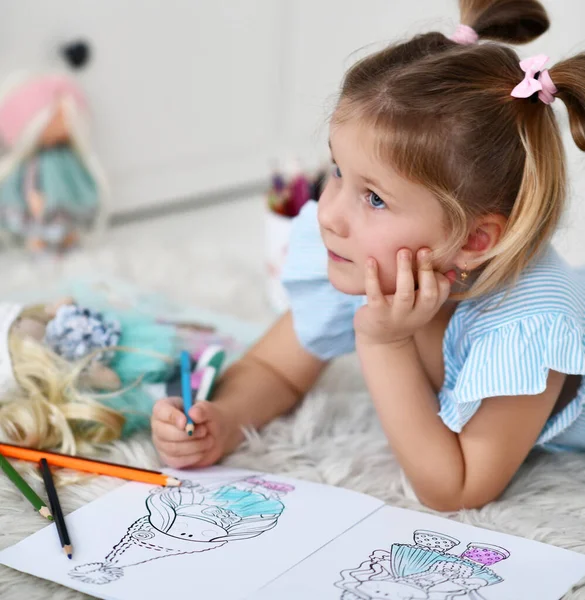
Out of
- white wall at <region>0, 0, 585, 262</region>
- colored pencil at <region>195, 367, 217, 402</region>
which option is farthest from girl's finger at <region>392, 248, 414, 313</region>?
white wall at <region>0, 0, 585, 262</region>

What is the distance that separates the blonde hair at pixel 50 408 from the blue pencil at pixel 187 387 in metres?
0.07

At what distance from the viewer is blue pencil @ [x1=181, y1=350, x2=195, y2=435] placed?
821mm

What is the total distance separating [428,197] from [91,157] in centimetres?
105

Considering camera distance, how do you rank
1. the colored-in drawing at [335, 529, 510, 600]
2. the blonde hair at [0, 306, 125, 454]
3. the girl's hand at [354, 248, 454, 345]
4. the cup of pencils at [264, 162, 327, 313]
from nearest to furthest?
the colored-in drawing at [335, 529, 510, 600], the girl's hand at [354, 248, 454, 345], the blonde hair at [0, 306, 125, 454], the cup of pencils at [264, 162, 327, 313]

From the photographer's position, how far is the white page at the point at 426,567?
65 centimetres

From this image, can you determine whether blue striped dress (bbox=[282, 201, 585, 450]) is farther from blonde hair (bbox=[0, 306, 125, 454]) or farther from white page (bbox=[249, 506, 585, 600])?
blonde hair (bbox=[0, 306, 125, 454])

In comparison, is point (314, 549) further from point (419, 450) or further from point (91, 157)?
point (91, 157)

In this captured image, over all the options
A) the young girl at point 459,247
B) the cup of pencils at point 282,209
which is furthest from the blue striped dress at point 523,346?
the cup of pencils at point 282,209

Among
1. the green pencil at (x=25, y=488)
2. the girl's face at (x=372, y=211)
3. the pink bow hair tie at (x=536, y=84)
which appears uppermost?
the pink bow hair tie at (x=536, y=84)

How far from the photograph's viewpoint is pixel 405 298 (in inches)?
29.6

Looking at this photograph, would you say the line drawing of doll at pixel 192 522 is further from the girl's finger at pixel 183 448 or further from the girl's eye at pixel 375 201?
the girl's eye at pixel 375 201

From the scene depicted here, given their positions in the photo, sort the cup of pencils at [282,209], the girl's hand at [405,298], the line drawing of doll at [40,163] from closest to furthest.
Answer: the girl's hand at [405,298] < the cup of pencils at [282,209] < the line drawing of doll at [40,163]

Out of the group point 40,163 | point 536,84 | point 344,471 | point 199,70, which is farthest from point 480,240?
point 199,70

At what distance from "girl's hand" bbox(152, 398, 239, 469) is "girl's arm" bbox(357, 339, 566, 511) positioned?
0.16 meters
